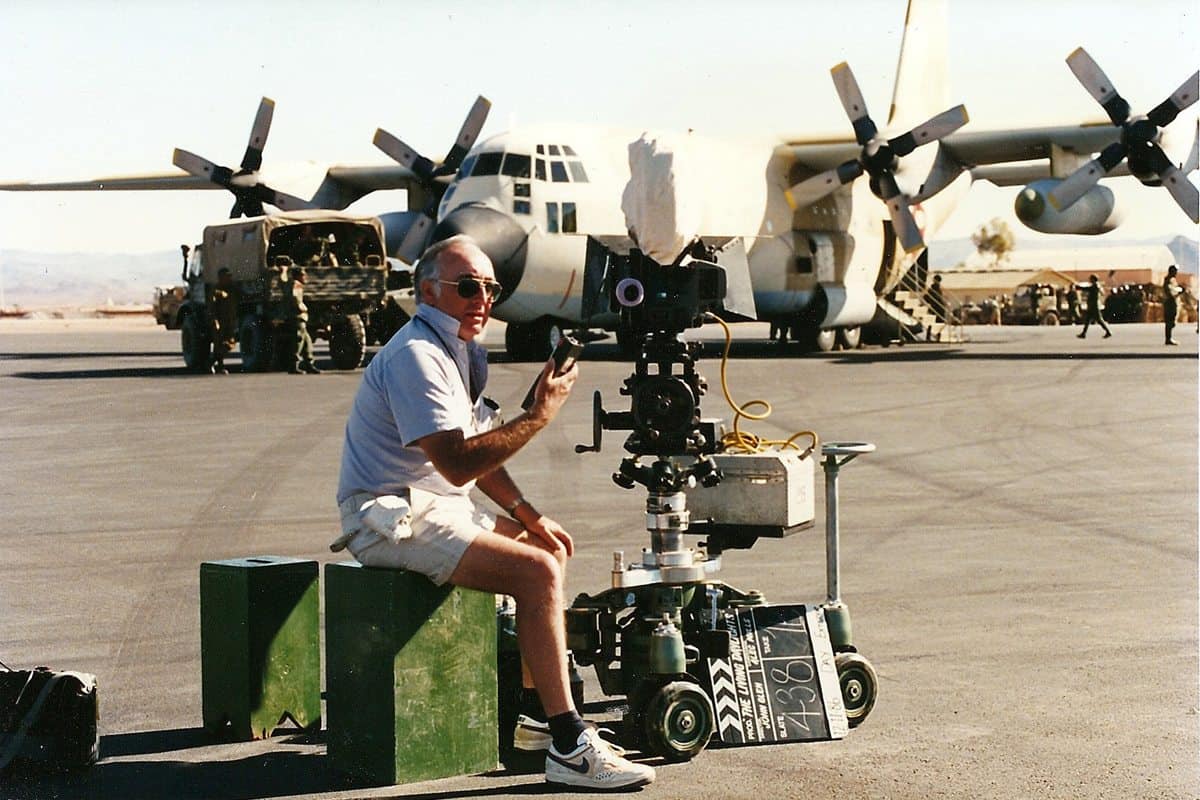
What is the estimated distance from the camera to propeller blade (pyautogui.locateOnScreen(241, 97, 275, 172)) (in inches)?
1383

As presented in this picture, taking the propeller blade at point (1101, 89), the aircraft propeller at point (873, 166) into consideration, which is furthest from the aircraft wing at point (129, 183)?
the propeller blade at point (1101, 89)

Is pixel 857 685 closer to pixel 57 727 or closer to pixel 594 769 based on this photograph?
pixel 594 769

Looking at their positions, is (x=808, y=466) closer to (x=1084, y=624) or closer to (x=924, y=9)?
(x=1084, y=624)

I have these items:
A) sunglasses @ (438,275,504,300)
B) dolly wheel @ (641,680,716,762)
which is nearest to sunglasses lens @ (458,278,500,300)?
sunglasses @ (438,275,504,300)

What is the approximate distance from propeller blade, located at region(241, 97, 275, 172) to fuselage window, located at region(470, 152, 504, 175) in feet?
35.0

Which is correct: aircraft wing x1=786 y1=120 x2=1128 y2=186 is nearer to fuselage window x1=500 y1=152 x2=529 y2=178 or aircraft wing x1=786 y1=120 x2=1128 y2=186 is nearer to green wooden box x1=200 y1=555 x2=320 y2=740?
fuselage window x1=500 y1=152 x2=529 y2=178

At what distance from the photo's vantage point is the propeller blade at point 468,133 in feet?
116

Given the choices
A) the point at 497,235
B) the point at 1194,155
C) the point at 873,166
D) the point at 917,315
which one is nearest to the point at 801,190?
the point at 873,166

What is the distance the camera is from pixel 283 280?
26672 millimetres

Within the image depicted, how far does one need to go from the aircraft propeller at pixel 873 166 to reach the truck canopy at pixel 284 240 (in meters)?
8.06

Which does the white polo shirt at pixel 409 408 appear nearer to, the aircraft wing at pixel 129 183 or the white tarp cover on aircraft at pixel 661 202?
the white tarp cover on aircraft at pixel 661 202

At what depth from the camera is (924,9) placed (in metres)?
35.4

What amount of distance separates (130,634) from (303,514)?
3834 mm

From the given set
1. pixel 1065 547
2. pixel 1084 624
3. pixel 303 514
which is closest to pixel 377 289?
pixel 303 514
